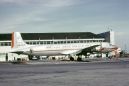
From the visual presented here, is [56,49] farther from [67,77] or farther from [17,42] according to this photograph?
[67,77]

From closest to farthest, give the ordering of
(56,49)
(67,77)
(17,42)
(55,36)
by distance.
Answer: (67,77) < (56,49) < (17,42) < (55,36)

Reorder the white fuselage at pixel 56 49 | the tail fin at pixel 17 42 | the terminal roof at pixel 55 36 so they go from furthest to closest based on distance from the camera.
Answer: the terminal roof at pixel 55 36 < the tail fin at pixel 17 42 < the white fuselage at pixel 56 49

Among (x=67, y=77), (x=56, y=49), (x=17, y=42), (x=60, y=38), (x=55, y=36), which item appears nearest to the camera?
(x=67, y=77)

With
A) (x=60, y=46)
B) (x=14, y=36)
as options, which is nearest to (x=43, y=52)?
(x=60, y=46)

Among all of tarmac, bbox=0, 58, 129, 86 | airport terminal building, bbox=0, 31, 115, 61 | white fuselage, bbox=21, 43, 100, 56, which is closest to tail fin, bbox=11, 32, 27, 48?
white fuselage, bbox=21, 43, 100, 56

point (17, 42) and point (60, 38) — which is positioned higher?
point (60, 38)

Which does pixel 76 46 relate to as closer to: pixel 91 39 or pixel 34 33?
pixel 91 39

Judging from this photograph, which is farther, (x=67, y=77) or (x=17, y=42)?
(x=17, y=42)

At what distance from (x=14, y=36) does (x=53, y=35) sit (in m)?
50.8

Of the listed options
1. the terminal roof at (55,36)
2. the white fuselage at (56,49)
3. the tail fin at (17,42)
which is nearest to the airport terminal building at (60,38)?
the terminal roof at (55,36)

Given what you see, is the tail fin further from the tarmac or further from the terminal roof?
the tarmac

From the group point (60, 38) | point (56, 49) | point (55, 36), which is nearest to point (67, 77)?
point (56, 49)

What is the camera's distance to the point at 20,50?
286ft

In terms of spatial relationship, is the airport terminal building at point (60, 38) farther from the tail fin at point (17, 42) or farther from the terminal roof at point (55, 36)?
the tail fin at point (17, 42)
